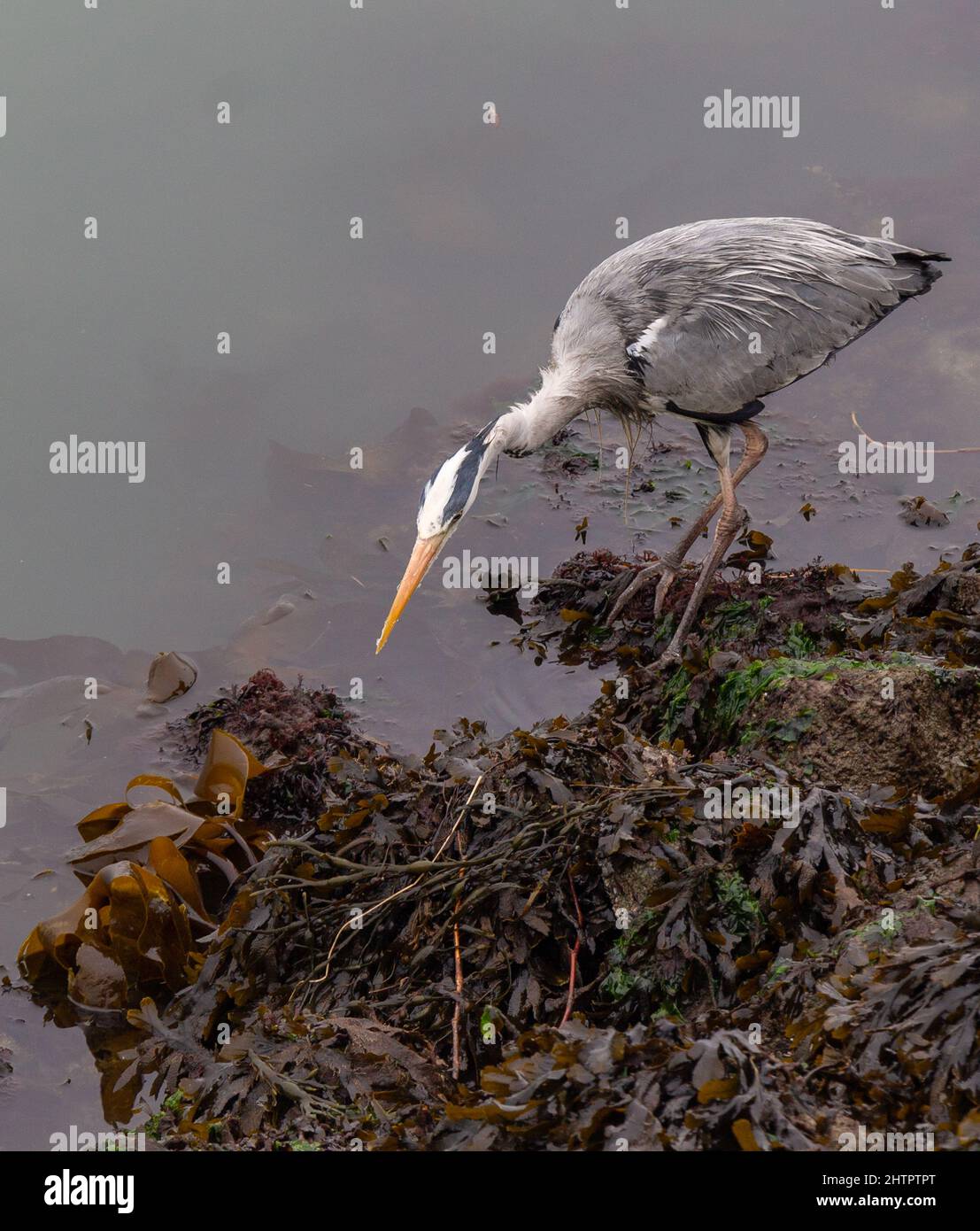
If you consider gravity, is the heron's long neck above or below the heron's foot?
above

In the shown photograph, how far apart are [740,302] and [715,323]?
15 cm

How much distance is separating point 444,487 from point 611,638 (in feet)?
4.66

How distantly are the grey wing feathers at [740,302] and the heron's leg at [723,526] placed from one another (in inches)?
10.4

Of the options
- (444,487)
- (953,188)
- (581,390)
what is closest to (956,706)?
(444,487)

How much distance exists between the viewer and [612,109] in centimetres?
880

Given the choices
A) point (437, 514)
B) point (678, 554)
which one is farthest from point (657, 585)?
point (437, 514)

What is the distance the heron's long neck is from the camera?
18.2ft

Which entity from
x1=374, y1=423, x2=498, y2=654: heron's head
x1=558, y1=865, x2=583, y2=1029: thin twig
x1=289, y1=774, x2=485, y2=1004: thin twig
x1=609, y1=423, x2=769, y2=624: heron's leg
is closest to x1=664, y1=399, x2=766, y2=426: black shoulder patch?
x1=609, y1=423, x2=769, y2=624: heron's leg

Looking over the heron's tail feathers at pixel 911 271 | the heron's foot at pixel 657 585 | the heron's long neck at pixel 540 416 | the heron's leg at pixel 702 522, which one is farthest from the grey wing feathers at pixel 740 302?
the heron's foot at pixel 657 585

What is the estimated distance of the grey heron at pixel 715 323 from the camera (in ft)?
18.1

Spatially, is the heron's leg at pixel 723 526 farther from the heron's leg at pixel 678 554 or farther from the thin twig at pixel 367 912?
the thin twig at pixel 367 912

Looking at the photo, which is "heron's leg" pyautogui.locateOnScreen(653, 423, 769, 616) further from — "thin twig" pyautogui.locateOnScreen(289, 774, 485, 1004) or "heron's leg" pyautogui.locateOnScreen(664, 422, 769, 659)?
"thin twig" pyautogui.locateOnScreen(289, 774, 485, 1004)

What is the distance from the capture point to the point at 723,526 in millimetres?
5652

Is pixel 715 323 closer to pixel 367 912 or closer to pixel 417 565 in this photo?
pixel 417 565
